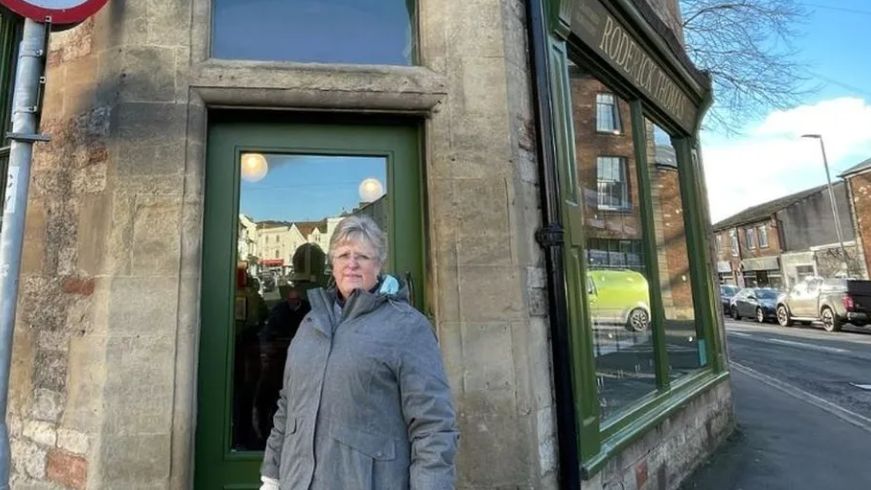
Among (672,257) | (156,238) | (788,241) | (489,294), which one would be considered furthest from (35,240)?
(788,241)

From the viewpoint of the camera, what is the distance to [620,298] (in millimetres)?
4570

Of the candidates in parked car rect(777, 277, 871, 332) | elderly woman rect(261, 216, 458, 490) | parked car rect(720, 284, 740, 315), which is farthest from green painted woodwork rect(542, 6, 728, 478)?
parked car rect(720, 284, 740, 315)

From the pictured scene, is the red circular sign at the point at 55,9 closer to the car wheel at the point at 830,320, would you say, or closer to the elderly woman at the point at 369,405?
the elderly woman at the point at 369,405

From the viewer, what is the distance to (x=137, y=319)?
8.27 feet

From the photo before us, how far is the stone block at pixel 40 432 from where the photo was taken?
2.62m

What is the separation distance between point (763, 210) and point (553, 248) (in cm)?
4773

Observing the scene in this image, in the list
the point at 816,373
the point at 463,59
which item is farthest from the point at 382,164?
the point at 816,373

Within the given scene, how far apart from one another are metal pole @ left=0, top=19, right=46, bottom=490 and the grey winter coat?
1156mm

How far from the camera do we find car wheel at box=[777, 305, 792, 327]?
2347cm

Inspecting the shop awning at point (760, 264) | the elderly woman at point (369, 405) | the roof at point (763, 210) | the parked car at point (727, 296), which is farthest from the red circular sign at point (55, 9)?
the roof at point (763, 210)

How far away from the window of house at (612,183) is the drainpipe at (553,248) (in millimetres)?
1543

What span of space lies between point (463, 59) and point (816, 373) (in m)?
11.0

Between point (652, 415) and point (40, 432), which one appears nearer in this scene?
point (40, 432)

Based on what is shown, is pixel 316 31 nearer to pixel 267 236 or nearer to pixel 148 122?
pixel 148 122
